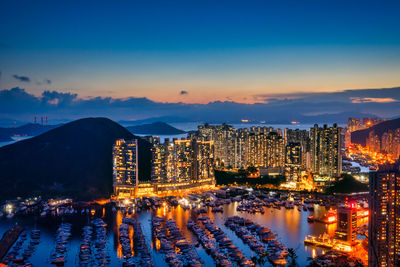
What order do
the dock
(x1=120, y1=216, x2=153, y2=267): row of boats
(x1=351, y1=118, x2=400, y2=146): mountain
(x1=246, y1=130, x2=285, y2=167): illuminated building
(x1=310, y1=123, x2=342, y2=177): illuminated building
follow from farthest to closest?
(x1=351, y1=118, x2=400, y2=146): mountain, (x1=246, y1=130, x2=285, y2=167): illuminated building, (x1=310, y1=123, x2=342, y2=177): illuminated building, the dock, (x1=120, y1=216, x2=153, y2=267): row of boats

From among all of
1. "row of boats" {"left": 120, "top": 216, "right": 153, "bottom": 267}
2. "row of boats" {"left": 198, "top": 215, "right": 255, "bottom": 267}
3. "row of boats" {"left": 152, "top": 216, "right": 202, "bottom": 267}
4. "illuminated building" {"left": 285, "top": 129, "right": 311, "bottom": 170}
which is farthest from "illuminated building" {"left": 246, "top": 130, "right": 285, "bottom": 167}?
"row of boats" {"left": 120, "top": 216, "right": 153, "bottom": 267}

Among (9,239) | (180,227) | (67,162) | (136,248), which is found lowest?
(180,227)

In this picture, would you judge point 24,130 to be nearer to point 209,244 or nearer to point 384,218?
point 209,244

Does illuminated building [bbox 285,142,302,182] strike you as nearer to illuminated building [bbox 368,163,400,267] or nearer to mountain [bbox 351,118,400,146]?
illuminated building [bbox 368,163,400,267]

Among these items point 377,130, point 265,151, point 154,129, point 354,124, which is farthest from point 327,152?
point 354,124

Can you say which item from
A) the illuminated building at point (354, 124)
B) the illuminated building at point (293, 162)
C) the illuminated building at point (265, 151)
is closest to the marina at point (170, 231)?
the illuminated building at point (293, 162)

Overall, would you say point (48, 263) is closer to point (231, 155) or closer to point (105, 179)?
point (105, 179)

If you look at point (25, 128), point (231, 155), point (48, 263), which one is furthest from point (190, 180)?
point (25, 128)
